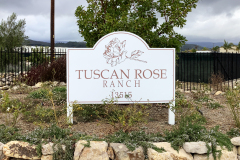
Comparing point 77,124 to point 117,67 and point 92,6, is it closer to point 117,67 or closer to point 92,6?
point 117,67

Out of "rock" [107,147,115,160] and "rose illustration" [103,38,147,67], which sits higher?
"rose illustration" [103,38,147,67]

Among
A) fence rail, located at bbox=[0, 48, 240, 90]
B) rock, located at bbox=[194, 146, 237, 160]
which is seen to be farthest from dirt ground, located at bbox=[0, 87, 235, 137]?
fence rail, located at bbox=[0, 48, 240, 90]

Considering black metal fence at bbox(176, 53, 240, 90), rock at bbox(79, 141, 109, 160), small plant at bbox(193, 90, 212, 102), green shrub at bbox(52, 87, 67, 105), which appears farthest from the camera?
black metal fence at bbox(176, 53, 240, 90)

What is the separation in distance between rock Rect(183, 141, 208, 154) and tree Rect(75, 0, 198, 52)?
3.32 meters

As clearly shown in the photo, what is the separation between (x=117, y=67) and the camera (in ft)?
17.4

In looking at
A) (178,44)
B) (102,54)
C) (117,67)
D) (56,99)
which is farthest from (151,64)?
(56,99)

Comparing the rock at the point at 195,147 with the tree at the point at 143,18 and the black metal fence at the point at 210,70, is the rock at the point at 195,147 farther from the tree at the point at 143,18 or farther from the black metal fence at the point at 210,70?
the black metal fence at the point at 210,70

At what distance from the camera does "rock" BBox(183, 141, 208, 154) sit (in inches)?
158

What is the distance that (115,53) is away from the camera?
5.29 meters

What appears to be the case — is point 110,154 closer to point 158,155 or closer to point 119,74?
point 158,155

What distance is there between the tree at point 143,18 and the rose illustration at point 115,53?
124 cm

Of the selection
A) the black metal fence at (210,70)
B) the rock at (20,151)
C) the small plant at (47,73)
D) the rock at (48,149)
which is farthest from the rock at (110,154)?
the black metal fence at (210,70)

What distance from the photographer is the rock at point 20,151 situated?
3988 mm

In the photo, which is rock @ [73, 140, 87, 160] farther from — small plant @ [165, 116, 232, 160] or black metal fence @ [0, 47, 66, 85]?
black metal fence @ [0, 47, 66, 85]
